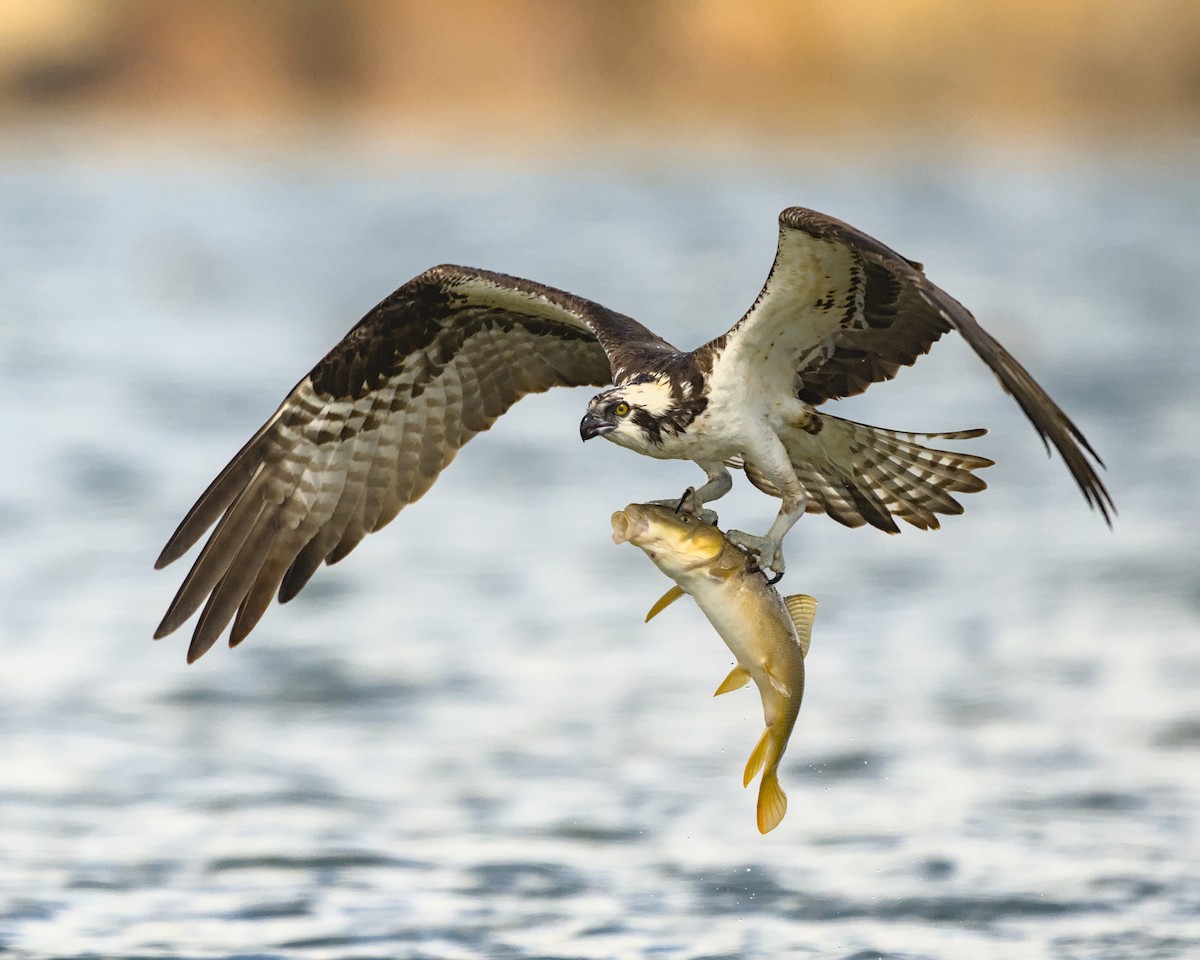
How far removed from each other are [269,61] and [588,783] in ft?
112

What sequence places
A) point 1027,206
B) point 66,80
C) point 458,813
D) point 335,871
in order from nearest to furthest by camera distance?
point 335,871, point 458,813, point 1027,206, point 66,80

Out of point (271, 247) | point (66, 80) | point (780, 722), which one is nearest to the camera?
point (780, 722)

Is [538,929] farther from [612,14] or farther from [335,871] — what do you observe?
[612,14]

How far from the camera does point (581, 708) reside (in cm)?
1289

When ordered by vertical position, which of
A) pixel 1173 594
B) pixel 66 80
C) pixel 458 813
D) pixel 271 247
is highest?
pixel 66 80

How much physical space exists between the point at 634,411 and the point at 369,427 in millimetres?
2242

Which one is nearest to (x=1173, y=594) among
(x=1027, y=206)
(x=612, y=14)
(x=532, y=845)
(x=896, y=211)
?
(x=532, y=845)

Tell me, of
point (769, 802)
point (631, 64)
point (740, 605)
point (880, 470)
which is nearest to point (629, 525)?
point (740, 605)

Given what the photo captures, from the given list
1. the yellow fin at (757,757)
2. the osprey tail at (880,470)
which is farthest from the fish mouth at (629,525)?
the osprey tail at (880,470)

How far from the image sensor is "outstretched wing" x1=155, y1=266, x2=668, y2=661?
9180 mm

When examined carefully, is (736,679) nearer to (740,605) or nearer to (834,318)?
(740,605)

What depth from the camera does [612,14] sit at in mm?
42562

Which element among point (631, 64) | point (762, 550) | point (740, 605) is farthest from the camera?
point (631, 64)

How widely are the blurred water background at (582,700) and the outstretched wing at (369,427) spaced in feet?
5.27
